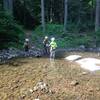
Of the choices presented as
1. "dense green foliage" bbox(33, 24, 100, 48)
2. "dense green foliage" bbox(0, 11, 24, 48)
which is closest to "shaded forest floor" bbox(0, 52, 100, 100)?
"dense green foliage" bbox(0, 11, 24, 48)

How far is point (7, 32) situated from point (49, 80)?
8649mm

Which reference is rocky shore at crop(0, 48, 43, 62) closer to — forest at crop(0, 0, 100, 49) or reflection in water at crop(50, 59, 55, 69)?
forest at crop(0, 0, 100, 49)

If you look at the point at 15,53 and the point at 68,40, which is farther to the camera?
the point at 68,40

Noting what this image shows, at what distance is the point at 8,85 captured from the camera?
14.7m

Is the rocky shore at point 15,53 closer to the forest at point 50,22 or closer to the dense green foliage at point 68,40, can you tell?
the forest at point 50,22

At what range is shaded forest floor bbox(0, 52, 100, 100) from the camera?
13331 millimetres

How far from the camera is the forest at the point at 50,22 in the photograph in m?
24.6

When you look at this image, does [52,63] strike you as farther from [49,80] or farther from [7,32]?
[7,32]

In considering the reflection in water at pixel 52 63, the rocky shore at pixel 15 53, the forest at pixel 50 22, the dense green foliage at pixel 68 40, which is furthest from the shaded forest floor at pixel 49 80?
the dense green foliage at pixel 68 40

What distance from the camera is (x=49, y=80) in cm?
1581

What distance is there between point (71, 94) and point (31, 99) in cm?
194

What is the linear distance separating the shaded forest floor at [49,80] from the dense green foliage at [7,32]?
3064 millimetres

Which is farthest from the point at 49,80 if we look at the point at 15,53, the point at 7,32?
the point at 7,32

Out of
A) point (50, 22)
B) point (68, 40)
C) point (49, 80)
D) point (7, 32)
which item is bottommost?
point (49, 80)
